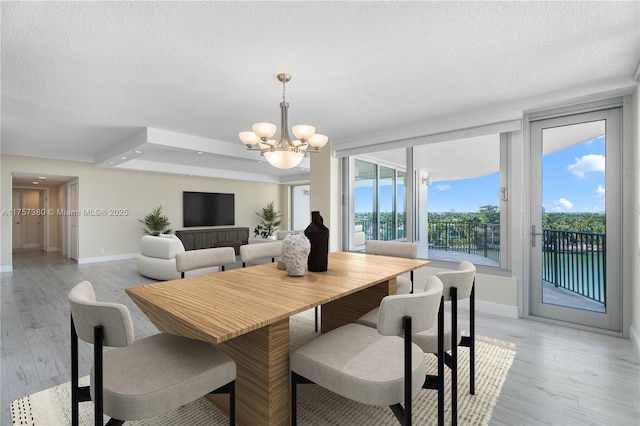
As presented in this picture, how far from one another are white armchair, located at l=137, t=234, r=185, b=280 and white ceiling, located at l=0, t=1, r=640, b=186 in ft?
6.58

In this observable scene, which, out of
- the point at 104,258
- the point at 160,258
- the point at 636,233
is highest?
the point at 636,233

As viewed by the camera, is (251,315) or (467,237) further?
(467,237)

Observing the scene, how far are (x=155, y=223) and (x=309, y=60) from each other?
669cm

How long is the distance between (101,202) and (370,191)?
6213mm

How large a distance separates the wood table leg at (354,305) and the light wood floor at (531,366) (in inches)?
37.4

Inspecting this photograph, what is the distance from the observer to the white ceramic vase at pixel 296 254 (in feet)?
6.29

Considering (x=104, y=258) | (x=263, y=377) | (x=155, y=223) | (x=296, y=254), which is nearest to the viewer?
(x=263, y=377)

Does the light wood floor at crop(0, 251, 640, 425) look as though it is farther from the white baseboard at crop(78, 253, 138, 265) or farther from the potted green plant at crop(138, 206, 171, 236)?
the potted green plant at crop(138, 206, 171, 236)


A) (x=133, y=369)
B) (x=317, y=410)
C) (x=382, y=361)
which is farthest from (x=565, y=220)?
(x=133, y=369)

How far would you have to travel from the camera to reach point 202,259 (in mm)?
2332

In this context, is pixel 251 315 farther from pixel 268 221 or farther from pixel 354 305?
pixel 268 221

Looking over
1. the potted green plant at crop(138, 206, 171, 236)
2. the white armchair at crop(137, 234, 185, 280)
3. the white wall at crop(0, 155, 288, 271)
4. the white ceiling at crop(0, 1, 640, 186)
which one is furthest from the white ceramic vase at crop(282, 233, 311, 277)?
the white wall at crop(0, 155, 288, 271)

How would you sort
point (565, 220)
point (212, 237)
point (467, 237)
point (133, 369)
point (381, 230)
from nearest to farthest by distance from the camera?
1. point (133, 369)
2. point (565, 220)
3. point (467, 237)
4. point (381, 230)
5. point (212, 237)

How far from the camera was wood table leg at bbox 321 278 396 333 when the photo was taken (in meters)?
2.33
